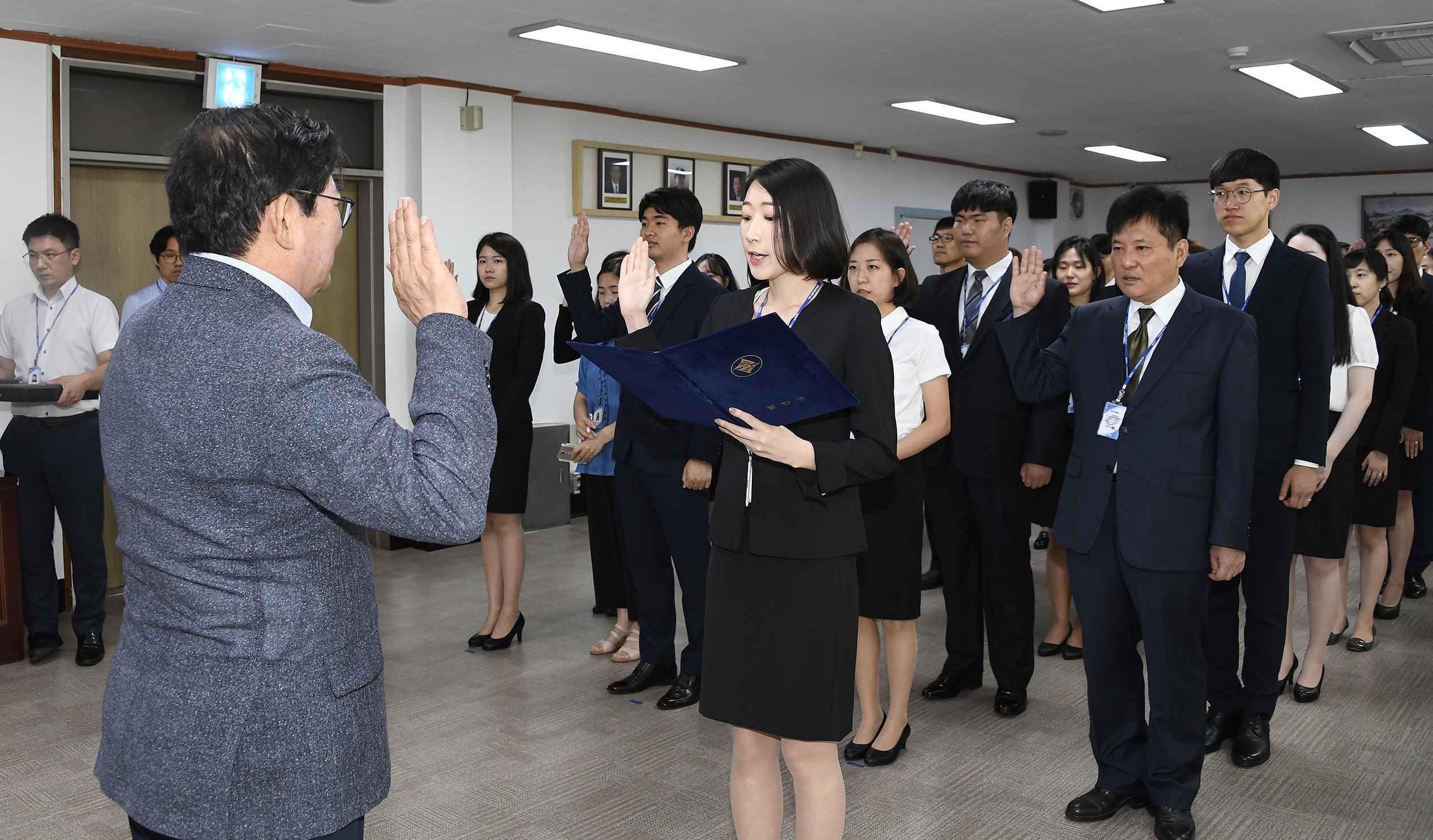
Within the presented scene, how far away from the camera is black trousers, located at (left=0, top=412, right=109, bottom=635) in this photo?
4562 mm

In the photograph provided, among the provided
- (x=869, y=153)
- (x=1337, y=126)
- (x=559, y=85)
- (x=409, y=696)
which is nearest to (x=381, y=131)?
(x=559, y=85)

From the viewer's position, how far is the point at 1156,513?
2.71m

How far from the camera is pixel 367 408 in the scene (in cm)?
121

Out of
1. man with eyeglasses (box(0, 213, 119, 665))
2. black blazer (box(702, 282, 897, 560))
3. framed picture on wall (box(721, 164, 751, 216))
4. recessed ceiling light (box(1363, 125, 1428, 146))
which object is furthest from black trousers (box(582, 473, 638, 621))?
recessed ceiling light (box(1363, 125, 1428, 146))

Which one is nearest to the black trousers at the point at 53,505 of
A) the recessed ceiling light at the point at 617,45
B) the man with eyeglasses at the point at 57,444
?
the man with eyeglasses at the point at 57,444

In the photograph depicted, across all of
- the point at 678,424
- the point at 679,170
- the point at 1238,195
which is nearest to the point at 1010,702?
the point at 678,424

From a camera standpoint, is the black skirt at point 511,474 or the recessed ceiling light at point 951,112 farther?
the recessed ceiling light at point 951,112

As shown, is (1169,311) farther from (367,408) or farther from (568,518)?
(568,518)

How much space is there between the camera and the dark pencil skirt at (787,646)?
216 cm

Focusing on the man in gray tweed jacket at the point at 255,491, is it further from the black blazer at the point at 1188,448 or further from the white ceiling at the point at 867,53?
the white ceiling at the point at 867,53

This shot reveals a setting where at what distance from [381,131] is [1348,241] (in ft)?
37.5

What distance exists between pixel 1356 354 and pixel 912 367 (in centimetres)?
191

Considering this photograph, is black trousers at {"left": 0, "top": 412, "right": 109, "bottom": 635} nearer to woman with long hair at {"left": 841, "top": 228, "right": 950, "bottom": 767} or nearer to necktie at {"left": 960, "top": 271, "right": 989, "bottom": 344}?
woman with long hair at {"left": 841, "top": 228, "right": 950, "bottom": 767}

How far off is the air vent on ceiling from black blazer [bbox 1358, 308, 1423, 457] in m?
1.85
